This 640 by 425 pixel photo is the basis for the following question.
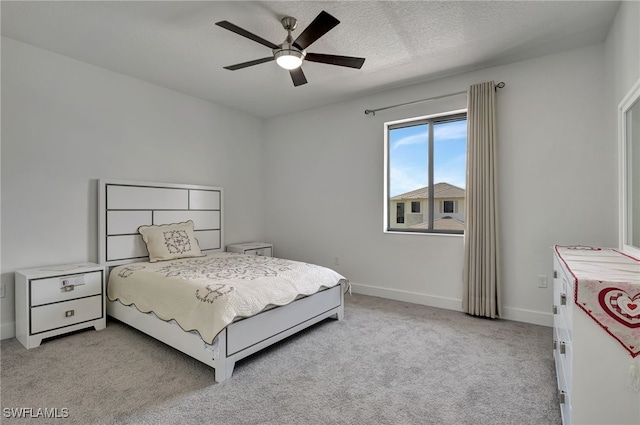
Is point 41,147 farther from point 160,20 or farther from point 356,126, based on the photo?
point 356,126

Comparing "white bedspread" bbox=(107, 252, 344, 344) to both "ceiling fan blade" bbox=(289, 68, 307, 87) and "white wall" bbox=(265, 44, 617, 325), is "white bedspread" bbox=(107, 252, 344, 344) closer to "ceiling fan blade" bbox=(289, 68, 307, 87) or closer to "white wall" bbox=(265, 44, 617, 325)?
"white wall" bbox=(265, 44, 617, 325)

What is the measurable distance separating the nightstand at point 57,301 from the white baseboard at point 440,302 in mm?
2974

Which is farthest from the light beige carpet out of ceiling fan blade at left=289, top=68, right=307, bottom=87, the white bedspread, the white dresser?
ceiling fan blade at left=289, top=68, right=307, bottom=87

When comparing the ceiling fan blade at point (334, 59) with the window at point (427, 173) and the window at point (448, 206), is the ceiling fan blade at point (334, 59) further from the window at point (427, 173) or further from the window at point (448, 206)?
the window at point (448, 206)

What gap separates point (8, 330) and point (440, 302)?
430 centimetres

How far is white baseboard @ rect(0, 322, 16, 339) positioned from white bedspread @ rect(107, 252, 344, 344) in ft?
2.45

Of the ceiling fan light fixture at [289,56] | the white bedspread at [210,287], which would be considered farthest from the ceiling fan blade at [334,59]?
the white bedspread at [210,287]

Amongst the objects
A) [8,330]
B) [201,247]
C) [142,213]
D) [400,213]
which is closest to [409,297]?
[400,213]

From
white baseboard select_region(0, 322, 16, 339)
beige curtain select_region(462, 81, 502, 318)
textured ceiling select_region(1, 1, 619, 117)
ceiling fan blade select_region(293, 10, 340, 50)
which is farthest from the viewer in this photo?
beige curtain select_region(462, 81, 502, 318)

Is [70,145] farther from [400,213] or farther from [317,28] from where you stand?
[400,213]

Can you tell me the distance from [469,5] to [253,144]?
3649 mm

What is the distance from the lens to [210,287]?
2.38m

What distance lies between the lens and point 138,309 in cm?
283

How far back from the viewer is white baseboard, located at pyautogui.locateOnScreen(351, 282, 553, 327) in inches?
124
